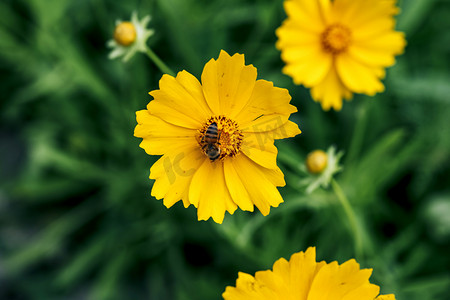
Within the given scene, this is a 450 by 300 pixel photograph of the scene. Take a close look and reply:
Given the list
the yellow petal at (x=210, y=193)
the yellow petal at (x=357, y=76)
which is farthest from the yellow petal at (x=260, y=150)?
the yellow petal at (x=357, y=76)

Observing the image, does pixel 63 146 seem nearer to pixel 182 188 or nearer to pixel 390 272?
pixel 182 188

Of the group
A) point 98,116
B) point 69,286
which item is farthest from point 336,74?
point 69,286

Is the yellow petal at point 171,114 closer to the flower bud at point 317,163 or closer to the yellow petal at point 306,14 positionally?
the flower bud at point 317,163

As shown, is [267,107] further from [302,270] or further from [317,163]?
[302,270]

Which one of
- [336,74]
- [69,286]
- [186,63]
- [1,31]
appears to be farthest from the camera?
[69,286]

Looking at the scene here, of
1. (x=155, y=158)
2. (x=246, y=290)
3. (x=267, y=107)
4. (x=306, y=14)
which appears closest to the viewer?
(x=246, y=290)

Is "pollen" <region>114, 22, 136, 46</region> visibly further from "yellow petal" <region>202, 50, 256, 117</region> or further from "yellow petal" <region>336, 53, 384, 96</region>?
"yellow petal" <region>336, 53, 384, 96</region>

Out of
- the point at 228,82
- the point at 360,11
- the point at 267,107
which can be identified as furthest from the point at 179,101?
the point at 360,11
